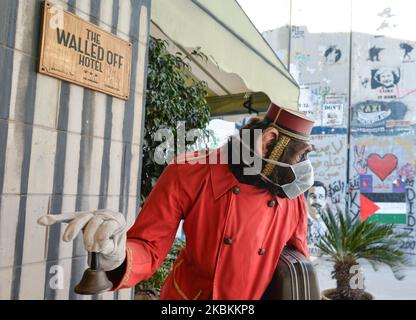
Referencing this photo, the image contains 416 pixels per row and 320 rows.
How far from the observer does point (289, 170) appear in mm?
1383

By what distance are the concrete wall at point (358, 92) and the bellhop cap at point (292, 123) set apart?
384 inches

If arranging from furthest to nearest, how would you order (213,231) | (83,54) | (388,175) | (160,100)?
1. (388,175)
2. (160,100)
3. (83,54)
4. (213,231)

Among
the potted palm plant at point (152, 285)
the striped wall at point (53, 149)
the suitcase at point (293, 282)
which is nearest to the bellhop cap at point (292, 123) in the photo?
the suitcase at point (293, 282)

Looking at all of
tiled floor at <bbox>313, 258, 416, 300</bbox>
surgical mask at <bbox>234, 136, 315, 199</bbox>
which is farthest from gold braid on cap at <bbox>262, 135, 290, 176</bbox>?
tiled floor at <bbox>313, 258, 416, 300</bbox>

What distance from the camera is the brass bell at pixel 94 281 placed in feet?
3.17

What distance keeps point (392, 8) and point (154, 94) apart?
9509mm

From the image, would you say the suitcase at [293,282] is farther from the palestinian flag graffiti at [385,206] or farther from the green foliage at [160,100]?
the palestinian flag graffiti at [385,206]

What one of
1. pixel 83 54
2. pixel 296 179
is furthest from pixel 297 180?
pixel 83 54

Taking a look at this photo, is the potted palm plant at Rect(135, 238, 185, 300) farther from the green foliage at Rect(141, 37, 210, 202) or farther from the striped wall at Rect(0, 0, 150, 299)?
the striped wall at Rect(0, 0, 150, 299)

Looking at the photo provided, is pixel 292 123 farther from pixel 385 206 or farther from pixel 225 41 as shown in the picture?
pixel 385 206

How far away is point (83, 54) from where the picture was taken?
2.18 meters

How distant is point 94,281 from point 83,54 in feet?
5.04
